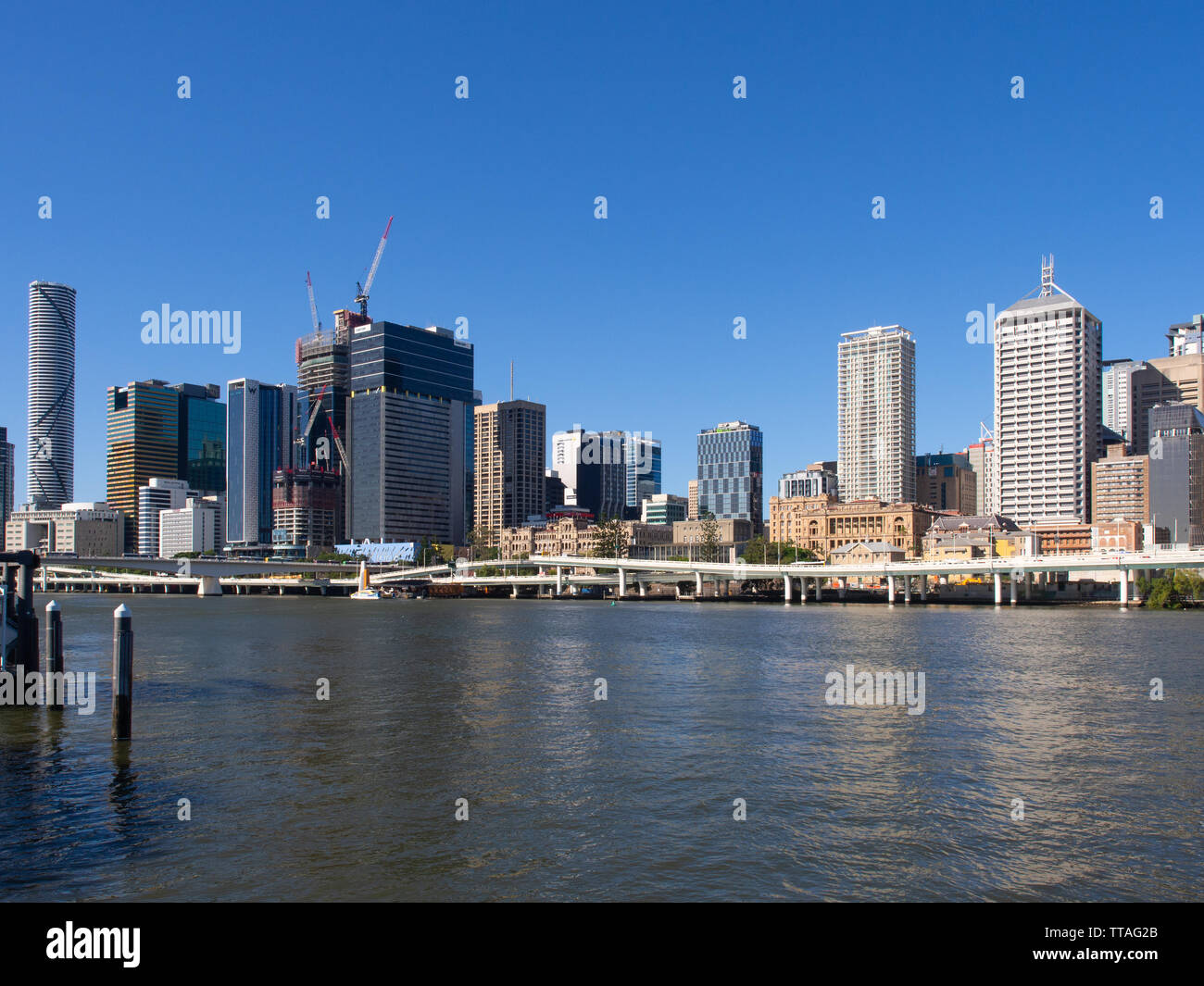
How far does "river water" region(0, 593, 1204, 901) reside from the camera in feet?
65.6

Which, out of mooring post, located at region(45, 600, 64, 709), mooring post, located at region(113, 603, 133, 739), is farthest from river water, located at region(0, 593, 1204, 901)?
mooring post, located at region(45, 600, 64, 709)

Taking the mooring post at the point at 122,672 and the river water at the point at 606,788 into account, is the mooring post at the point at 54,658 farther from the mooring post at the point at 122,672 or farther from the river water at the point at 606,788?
the mooring post at the point at 122,672

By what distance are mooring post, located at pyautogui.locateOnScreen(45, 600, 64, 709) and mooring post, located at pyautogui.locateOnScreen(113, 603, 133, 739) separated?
8509 mm

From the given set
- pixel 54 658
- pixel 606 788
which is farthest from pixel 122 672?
pixel 606 788

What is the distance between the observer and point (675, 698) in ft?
144

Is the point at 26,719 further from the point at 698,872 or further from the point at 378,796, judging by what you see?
the point at 698,872

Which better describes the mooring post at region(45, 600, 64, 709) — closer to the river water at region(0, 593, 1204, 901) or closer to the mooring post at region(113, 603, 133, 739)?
the river water at region(0, 593, 1204, 901)

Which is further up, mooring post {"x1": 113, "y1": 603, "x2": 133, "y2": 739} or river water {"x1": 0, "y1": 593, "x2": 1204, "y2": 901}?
mooring post {"x1": 113, "y1": 603, "x2": 133, "y2": 739}

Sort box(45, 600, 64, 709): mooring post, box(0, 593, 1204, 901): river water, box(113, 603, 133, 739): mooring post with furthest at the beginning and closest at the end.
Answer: box(45, 600, 64, 709): mooring post → box(113, 603, 133, 739): mooring post → box(0, 593, 1204, 901): river water

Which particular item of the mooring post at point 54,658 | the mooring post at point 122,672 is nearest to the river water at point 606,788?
the mooring post at point 122,672

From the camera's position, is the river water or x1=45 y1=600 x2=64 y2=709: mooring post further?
x1=45 y1=600 x2=64 y2=709: mooring post

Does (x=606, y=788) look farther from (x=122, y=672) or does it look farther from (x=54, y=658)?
(x=54, y=658)

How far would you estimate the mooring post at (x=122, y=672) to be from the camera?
3130 centimetres
